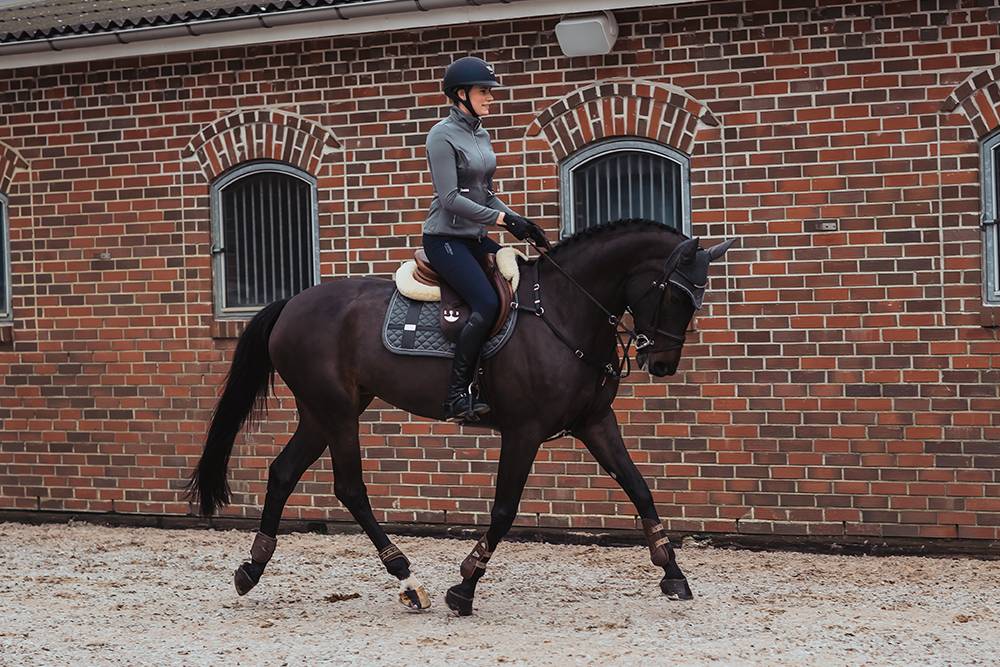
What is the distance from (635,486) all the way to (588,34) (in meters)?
3.46

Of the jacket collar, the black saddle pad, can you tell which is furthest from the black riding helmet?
the black saddle pad

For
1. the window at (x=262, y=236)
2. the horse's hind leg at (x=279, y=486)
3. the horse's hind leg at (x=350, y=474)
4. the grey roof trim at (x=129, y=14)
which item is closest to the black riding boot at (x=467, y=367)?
the horse's hind leg at (x=350, y=474)

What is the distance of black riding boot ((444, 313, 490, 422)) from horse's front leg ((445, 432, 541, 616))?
25 cm

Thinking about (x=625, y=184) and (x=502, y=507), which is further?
(x=625, y=184)

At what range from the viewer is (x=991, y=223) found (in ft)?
29.6

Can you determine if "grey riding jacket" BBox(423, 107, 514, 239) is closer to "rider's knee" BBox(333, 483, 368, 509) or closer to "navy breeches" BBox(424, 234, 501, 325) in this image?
"navy breeches" BBox(424, 234, 501, 325)

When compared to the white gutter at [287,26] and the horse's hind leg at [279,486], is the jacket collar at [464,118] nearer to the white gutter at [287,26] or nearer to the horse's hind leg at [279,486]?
the horse's hind leg at [279,486]

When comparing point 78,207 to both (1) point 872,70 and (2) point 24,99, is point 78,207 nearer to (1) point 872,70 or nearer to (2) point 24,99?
(2) point 24,99

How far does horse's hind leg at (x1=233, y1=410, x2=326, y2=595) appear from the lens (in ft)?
26.5

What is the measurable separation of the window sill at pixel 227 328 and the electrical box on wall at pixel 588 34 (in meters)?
3.20

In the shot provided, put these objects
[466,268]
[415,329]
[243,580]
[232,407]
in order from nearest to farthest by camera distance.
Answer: [466,268] < [415,329] < [243,580] < [232,407]

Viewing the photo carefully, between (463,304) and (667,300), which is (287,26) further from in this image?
(667,300)

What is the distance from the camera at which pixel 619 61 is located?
978 cm

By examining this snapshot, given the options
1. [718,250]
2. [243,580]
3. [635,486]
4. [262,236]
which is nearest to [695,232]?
[718,250]
